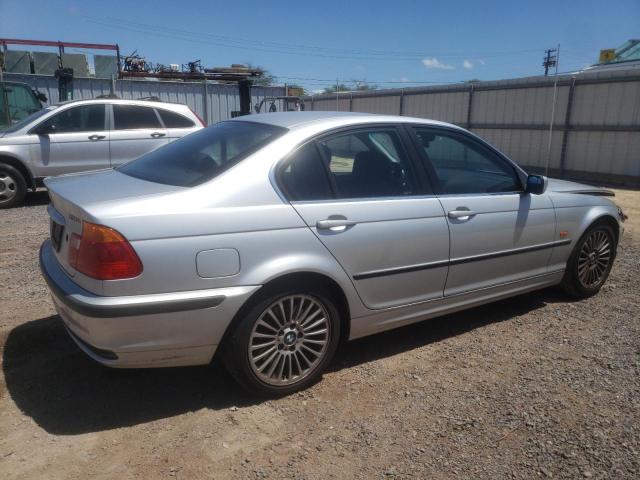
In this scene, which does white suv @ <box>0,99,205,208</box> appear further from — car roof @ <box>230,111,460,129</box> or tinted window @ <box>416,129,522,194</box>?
tinted window @ <box>416,129,522,194</box>

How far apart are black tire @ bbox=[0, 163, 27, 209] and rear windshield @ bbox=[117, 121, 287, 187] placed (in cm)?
597

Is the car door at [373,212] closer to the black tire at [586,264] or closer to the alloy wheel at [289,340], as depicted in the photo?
the alloy wheel at [289,340]

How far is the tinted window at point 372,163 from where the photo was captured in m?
3.50

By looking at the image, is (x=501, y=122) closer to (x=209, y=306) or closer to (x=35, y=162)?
(x=35, y=162)

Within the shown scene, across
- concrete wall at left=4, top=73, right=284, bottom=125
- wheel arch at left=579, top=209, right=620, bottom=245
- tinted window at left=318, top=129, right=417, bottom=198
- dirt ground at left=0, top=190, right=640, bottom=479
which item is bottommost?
dirt ground at left=0, top=190, right=640, bottom=479

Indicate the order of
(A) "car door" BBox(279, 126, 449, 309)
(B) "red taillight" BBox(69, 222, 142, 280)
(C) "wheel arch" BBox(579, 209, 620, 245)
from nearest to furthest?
1. (B) "red taillight" BBox(69, 222, 142, 280)
2. (A) "car door" BBox(279, 126, 449, 309)
3. (C) "wheel arch" BBox(579, 209, 620, 245)

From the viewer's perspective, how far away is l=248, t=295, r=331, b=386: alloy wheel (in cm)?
306

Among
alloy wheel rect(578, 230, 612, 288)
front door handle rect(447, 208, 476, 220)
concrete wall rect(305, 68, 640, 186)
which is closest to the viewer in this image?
front door handle rect(447, 208, 476, 220)

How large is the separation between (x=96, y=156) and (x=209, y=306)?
717cm

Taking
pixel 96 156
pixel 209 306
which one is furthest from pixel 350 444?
pixel 96 156

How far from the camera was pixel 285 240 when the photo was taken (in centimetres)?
301

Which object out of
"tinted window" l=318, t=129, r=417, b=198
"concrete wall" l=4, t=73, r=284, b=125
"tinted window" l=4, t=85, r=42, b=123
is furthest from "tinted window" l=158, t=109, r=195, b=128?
"concrete wall" l=4, t=73, r=284, b=125

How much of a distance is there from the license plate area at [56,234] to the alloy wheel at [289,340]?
1245mm

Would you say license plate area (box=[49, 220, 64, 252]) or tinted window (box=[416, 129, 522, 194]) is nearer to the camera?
license plate area (box=[49, 220, 64, 252])
